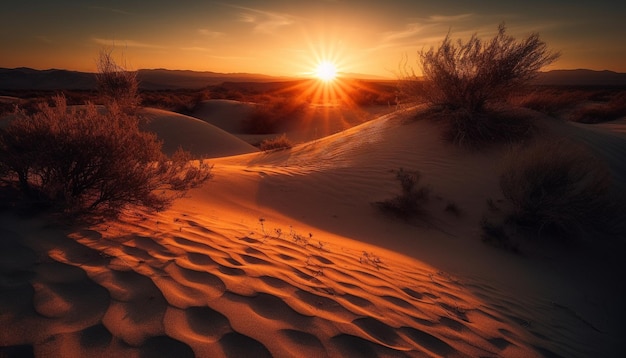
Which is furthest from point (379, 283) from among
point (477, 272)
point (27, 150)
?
point (27, 150)

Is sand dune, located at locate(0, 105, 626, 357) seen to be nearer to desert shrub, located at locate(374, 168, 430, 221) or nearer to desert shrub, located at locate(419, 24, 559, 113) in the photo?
desert shrub, located at locate(374, 168, 430, 221)

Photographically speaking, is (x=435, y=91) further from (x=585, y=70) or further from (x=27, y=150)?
(x=585, y=70)

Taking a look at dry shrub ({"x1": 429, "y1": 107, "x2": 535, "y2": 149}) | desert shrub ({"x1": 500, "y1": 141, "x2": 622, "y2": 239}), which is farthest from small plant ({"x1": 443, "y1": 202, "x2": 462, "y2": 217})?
dry shrub ({"x1": 429, "y1": 107, "x2": 535, "y2": 149})

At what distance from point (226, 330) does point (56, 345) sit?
2.70ft

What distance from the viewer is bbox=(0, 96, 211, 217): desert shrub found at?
293cm

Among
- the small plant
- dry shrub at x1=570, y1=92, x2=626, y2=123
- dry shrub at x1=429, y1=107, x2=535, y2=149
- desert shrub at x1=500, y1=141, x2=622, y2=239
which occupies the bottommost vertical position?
the small plant

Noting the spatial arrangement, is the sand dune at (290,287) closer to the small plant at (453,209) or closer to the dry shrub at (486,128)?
the small plant at (453,209)

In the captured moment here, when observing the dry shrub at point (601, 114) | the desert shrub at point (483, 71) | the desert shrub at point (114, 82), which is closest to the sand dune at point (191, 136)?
the desert shrub at point (114, 82)

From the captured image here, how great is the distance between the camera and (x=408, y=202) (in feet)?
18.6

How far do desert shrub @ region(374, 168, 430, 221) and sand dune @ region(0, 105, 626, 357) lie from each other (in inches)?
9.2

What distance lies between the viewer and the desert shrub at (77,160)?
2.93 metres

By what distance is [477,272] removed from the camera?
418cm

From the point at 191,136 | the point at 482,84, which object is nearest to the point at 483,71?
the point at 482,84

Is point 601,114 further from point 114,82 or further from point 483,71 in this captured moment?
point 114,82
